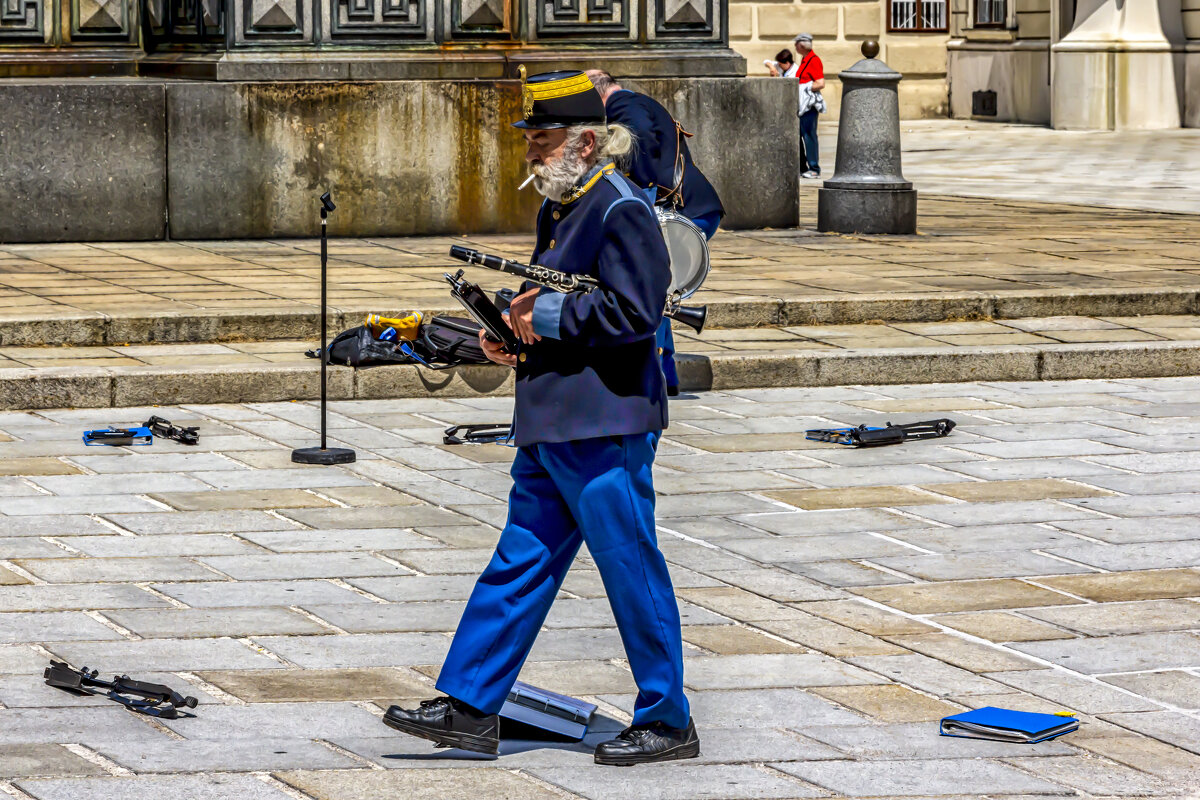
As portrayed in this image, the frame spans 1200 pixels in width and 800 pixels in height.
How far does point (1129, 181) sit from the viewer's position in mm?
20578

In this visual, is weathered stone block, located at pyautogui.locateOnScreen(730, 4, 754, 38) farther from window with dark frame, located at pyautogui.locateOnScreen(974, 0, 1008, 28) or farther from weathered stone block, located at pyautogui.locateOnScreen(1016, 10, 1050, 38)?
weathered stone block, located at pyautogui.locateOnScreen(1016, 10, 1050, 38)

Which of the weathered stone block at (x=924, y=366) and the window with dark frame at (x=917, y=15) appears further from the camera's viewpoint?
the window with dark frame at (x=917, y=15)

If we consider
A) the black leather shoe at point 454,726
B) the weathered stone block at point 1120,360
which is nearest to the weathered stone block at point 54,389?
the weathered stone block at point 1120,360

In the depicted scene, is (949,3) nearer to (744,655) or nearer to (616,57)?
(616,57)

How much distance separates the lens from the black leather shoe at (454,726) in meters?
4.73

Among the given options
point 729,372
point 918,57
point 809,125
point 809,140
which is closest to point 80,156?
point 729,372

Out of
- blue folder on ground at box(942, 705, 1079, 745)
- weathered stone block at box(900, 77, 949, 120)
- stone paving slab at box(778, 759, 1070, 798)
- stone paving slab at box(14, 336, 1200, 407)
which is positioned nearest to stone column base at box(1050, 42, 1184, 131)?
weathered stone block at box(900, 77, 949, 120)

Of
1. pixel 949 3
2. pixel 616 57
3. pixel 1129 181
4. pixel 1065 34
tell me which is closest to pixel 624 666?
pixel 616 57

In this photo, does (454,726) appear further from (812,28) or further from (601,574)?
(812,28)

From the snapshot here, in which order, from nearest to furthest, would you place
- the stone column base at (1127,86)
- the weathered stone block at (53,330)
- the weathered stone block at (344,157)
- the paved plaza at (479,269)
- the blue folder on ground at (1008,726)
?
the blue folder on ground at (1008,726)
the weathered stone block at (53,330)
the paved plaza at (479,269)
the weathered stone block at (344,157)
the stone column base at (1127,86)

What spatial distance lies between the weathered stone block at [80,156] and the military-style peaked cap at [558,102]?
366 inches

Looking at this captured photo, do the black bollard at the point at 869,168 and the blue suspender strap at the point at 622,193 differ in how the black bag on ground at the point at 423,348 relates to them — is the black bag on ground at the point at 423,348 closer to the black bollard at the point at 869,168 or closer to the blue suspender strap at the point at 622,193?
the blue suspender strap at the point at 622,193

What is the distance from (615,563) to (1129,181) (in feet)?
55.8

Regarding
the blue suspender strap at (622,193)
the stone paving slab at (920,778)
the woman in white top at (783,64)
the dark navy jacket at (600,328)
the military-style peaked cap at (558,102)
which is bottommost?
the stone paving slab at (920,778)
